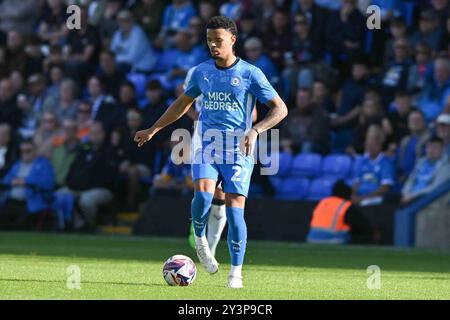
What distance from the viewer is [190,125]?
69.6 ft

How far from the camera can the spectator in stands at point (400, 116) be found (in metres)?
20.3

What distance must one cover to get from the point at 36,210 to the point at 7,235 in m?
1.83

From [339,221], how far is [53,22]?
9.76 meters

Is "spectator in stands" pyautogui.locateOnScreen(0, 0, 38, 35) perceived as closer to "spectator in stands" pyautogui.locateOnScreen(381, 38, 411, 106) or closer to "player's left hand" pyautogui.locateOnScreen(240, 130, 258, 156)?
"spectator in stands" pyautogui.locateOnScreen(381, 38, 411, 106)

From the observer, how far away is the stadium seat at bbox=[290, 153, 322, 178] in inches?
823

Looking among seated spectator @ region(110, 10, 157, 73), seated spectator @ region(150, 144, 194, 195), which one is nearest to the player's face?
seated spectator @ region(150, 144, 194, 195)

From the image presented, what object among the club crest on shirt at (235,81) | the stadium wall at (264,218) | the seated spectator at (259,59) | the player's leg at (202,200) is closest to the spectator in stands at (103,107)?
the stadium wall at (264,218)

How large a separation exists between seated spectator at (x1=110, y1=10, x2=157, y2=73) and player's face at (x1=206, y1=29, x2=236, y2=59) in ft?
43.3

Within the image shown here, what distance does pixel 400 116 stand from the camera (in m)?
20.5

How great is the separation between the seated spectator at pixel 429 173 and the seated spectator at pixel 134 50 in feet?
22.3

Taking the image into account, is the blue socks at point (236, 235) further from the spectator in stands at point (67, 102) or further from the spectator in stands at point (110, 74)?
the spectator in stands at point (67, 102)

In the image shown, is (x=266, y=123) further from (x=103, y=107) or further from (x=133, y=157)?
(x=103, y=107)

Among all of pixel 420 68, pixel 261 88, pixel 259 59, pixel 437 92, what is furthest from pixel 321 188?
pixel 261 88
